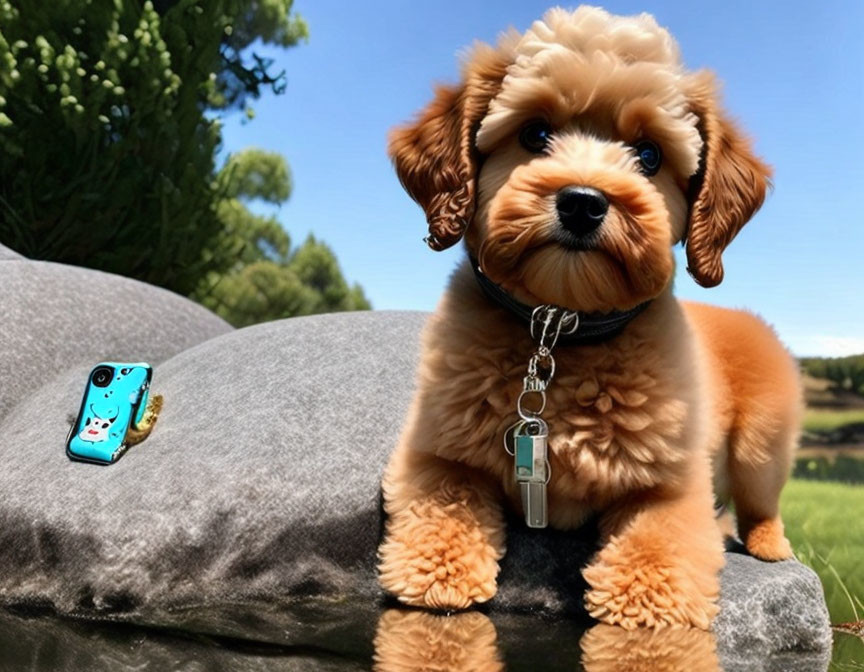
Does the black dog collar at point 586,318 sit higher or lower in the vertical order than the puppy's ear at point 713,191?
lower

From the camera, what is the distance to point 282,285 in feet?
57.4

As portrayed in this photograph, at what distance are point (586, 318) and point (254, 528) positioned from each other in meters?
1.62

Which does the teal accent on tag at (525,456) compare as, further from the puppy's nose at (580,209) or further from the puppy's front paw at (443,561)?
the puppy's nose at (580,209)

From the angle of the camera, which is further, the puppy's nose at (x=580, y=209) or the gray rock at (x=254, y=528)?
the gray rock at (x=254, y=528)

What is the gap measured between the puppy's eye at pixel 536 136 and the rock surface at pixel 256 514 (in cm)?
131

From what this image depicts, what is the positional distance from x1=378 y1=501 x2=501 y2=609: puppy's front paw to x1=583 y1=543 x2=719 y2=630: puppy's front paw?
336 millimetres

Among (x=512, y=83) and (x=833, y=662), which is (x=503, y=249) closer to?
(x=512, y=83)

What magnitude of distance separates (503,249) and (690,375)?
0.83m

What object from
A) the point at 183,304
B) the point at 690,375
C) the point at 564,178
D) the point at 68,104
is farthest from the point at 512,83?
the point at 68,104

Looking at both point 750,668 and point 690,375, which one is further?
point 690,375

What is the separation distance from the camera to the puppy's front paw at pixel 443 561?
264 cm

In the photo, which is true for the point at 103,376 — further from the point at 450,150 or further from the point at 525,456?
the point at 525,456

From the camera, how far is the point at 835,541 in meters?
4.84

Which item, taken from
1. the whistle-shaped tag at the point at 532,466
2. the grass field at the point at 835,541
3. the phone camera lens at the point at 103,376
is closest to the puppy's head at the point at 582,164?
the whistle-shaped tag at the point at 532,466
